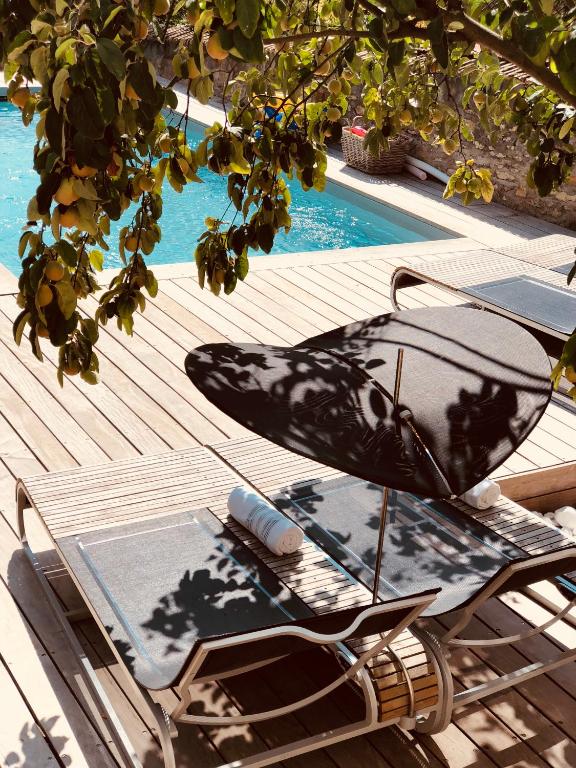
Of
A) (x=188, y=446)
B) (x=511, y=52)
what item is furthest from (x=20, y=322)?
(x=188, y=446)

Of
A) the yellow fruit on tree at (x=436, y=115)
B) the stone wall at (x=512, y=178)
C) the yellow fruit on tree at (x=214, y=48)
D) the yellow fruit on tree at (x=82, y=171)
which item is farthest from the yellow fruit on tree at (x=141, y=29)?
the stone wall at (x=512, y=178)

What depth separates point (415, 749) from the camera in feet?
Answer: 9.75

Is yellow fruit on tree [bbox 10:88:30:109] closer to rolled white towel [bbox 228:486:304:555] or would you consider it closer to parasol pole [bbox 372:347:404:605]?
parasol pole [bbox 372:347:404:605]

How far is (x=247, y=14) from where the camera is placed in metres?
1.44

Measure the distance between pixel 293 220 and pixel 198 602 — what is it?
778 cm

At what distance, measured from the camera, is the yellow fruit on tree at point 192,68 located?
1845mm

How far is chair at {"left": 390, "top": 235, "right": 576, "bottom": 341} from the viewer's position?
495 centimetres

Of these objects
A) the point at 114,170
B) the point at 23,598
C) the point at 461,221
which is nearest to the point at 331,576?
the point at 23,598

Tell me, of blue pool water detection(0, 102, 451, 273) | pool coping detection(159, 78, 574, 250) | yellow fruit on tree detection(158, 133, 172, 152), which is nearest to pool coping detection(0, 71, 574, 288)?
pool coping detection(159, 78, 574, 250)

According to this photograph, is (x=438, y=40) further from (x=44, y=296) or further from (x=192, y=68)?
(x=44, y=296)

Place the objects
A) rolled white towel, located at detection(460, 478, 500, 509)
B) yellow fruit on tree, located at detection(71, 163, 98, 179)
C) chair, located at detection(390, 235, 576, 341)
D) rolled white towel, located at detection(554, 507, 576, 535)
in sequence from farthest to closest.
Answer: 1. chair, located at detection(390, 235, 576, 341)
2. rolled white towel, located at detection(554, 507, 576, 535)
3. rolled white towel, located at detection(460, 478, 500, 509)
4. yellow fruit on tree, located at detection(71, 163, 98, 179)

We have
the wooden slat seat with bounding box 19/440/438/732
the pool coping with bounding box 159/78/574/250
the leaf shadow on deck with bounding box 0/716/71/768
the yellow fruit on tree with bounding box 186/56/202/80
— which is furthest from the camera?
the pool coping with bounding box 159/78/574/250

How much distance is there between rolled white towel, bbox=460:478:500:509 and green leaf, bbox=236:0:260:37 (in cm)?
240

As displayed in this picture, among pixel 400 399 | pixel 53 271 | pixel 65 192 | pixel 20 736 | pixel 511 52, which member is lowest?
pixel 20 736
